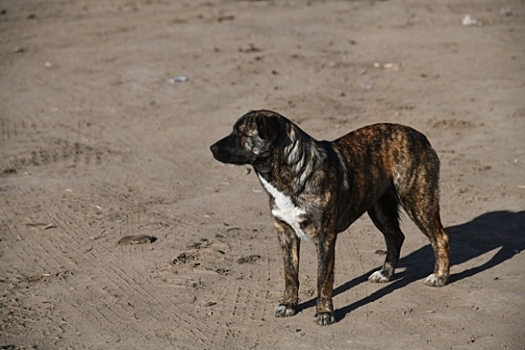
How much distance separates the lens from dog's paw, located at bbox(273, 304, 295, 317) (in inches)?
289

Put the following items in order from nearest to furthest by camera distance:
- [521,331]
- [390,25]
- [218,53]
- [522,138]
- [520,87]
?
[521,331] → [522,138] → [520,87] → [218,53] → [390,25]

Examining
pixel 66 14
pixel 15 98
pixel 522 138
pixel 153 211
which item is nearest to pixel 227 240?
pixel 153 211

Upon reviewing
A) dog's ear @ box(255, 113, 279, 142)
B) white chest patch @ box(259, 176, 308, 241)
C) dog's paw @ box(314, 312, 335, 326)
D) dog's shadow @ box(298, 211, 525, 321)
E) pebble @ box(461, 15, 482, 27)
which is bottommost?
dog's shadow @ box(298, 211, 525, 321)

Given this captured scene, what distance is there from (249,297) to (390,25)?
11083mm

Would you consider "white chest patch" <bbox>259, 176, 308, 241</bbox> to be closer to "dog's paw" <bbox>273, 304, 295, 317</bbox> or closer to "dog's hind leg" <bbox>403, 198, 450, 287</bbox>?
"dog's paw" <bbox>273, 304, 295, 317</bbox>

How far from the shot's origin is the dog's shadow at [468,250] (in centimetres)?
797

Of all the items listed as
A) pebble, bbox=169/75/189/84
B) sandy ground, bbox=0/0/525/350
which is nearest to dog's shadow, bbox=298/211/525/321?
sandy ground, bbox=0/0/525/350

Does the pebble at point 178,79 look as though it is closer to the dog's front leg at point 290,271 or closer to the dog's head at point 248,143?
the dog's front leg at point 290,271

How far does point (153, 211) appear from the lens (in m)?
9.96

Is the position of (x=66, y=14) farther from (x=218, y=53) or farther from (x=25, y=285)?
(x=25, y=285)

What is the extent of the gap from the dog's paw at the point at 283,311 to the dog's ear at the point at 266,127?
59.6 inches

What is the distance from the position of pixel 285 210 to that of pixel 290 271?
0.64 meters

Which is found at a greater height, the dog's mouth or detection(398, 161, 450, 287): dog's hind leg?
the dog's mouth

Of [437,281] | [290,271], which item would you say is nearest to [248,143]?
[290,271]
